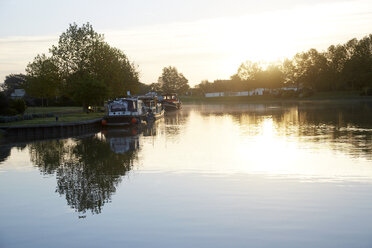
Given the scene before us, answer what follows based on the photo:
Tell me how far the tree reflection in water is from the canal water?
0.06 m

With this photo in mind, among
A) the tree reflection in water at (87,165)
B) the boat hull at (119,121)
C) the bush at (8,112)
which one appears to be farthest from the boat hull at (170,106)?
the tree reflection in water at (87,165)

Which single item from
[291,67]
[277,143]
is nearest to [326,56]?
[291,67]

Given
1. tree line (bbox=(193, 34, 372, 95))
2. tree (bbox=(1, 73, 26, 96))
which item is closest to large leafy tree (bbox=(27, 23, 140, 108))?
tree line (bbox=(193, 34, 372, 95))

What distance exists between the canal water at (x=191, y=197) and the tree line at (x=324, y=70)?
110 meters

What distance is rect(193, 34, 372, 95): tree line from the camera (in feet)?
429

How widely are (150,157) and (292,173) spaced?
364 inches

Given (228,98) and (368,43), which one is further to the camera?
(228,98)

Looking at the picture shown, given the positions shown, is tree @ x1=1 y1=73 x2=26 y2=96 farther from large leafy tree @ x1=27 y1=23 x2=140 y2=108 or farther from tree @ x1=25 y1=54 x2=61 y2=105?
large leafy tree @ x1=27 y1=23 x2=140 y2=108

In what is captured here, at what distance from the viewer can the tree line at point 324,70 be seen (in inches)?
5153

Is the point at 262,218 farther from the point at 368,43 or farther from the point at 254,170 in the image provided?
the point at 368,43

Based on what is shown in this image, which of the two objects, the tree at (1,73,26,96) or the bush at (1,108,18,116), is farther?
the tree at (1,73,26,96)

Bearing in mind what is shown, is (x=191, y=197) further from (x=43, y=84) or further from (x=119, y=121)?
(x=43, y=84)

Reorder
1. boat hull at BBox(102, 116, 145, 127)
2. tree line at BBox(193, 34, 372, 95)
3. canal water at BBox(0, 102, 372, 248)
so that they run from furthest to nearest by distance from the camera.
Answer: tree line at BBox(193, 34, 372, 95) → boat hull at BBox(102, 116, 145, 127) → canal water at BBox(0, 102, 372, 248)

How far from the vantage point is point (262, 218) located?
42.5 ft
